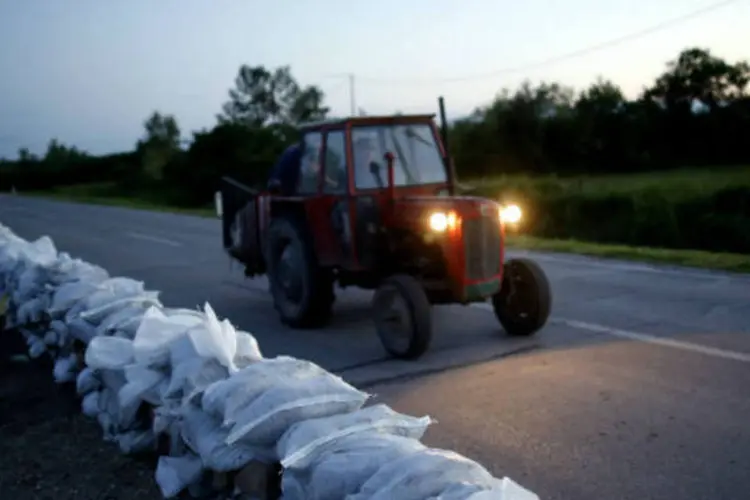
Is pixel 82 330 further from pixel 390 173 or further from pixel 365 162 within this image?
pixel 365 162

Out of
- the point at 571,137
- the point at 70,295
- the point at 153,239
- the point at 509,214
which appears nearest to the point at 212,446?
the point at 70,295

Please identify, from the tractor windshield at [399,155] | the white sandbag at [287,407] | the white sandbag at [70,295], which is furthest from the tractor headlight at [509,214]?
the white sandbag at [287,407]

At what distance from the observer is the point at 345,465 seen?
375 cm

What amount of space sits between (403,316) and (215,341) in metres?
2.84

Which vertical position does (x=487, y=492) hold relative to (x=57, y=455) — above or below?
above

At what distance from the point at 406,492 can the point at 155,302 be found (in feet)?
14.2

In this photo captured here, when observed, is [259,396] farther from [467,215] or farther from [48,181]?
[48,181]

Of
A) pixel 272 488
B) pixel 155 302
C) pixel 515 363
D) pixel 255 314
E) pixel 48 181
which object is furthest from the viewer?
pixel 48 181

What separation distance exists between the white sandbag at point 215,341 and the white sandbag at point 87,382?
4.42 feet

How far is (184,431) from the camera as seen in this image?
5027 millimetres

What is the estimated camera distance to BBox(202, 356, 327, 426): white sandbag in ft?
15.2

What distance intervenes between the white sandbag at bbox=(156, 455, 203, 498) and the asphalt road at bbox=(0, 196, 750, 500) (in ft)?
5.33

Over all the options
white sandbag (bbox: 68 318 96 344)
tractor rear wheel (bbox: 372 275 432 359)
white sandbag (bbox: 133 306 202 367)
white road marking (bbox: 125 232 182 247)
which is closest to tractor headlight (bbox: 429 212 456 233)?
tractor rear wheel (bbox: 372 275 432 359)

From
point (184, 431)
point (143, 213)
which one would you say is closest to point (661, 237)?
point (143, 213)
